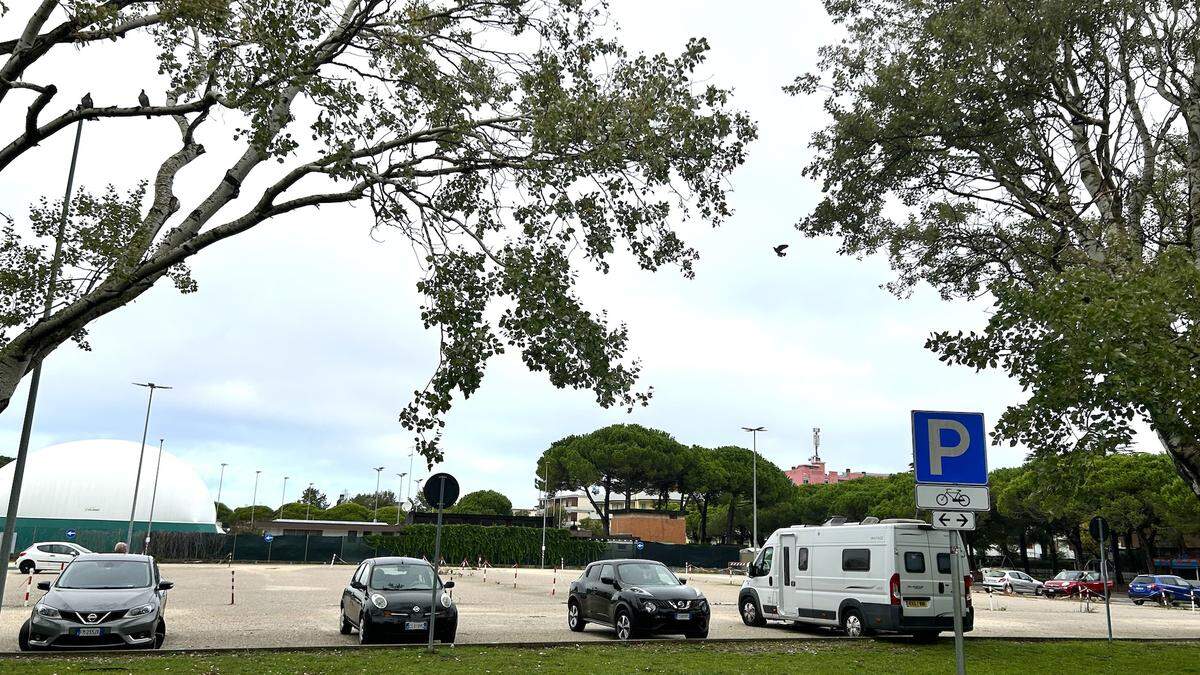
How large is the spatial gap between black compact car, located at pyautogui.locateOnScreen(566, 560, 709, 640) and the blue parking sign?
9.68 m

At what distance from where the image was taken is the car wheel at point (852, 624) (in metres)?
16.8

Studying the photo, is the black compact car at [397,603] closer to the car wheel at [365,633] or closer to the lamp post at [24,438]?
the car wheel at [365,633]

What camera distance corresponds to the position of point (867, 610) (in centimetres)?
1655

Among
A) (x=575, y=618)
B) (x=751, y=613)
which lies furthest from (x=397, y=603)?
(x=751, y=613)

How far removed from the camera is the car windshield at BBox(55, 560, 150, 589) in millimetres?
13852

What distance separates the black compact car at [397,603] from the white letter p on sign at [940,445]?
8.85 meters

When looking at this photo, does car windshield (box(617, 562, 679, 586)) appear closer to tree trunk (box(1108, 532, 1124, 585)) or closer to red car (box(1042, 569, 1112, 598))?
red car (box(1042, 569, 1112, 598))

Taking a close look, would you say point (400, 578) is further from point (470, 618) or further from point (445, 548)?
point (445, 548)

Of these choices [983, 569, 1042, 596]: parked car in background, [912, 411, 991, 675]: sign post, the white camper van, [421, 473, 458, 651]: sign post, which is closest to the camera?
[912, 411, 991, 675]: sign post

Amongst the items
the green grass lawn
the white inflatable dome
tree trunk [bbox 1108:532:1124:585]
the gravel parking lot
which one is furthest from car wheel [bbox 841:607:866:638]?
the white inflatable dome

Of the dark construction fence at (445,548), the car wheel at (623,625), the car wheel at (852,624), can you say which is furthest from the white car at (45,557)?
the car wheel at (852,624)

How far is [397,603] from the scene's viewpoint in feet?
48.1

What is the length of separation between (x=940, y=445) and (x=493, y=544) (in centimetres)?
6100

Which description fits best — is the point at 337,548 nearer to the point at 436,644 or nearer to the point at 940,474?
the point at 436,644
